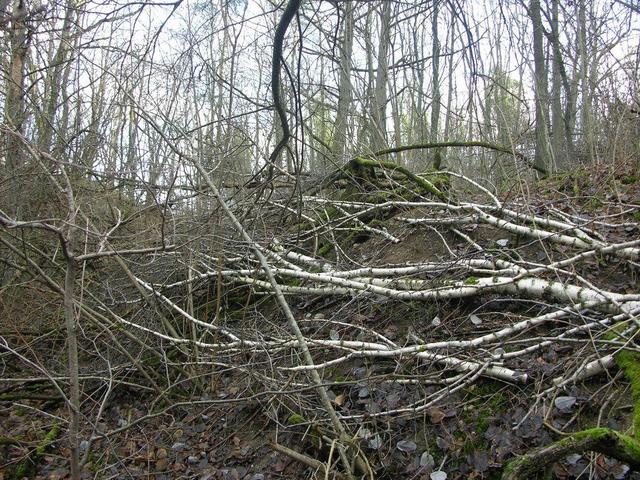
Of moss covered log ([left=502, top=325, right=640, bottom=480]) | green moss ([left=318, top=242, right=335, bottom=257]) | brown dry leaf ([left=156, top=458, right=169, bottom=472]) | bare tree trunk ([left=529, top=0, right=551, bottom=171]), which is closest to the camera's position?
moss covered log ([left=502, top=325, right=640, bottom=480])

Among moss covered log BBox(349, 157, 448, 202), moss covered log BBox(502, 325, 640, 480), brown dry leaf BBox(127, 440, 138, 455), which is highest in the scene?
moss covered log BBox(349, 157, 448, 202)

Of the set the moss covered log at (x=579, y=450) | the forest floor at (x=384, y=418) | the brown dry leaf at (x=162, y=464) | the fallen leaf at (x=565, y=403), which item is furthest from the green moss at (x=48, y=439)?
the fallen leaf at (x=565, y=403)

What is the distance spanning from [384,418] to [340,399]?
0.40 metres

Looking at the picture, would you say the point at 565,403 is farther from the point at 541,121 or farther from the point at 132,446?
the point at 541,121

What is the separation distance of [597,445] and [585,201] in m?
3.73

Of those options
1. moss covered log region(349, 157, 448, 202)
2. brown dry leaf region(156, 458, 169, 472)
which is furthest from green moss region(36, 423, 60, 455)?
moss covered log region(349, 157, 448, 202)

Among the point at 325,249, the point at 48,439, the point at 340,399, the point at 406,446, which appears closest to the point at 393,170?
the point at 325,249

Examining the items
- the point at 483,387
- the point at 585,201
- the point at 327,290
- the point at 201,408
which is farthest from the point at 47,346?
the point at 585,201

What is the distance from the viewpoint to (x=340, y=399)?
132 inches

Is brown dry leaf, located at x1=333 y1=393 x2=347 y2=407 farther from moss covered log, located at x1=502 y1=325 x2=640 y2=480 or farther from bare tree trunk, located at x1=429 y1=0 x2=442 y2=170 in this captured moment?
bare tree trunk, located at x1=429 y1=0 x2=442 y2=170

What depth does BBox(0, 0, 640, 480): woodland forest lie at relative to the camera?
98.3 inches

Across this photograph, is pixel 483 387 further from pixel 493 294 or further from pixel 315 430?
pixel 315 430

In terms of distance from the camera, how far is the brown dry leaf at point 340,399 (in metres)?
3.32

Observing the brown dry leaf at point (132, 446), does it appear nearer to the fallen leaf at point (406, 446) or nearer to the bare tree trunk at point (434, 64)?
the fallen leaf at point (406, 446)
